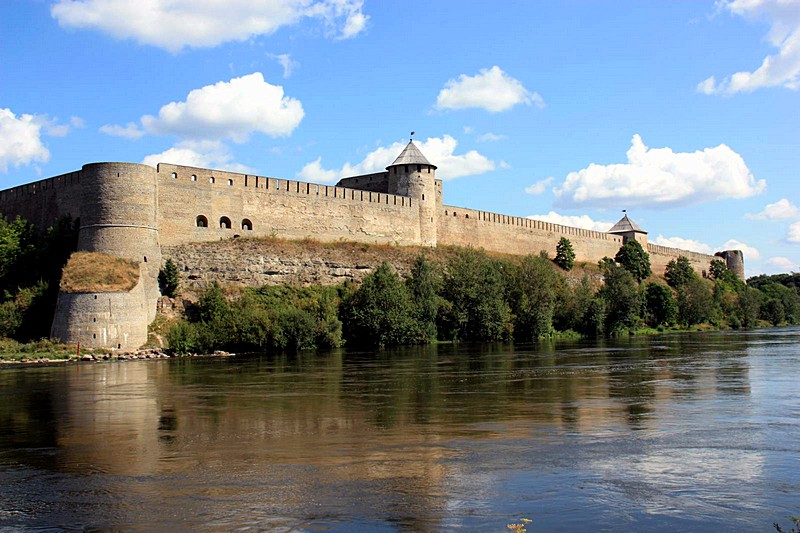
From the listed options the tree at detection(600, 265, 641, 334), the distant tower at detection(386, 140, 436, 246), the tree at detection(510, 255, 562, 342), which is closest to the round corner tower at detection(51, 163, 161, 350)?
the distant tower at detection(386, 140, 436, 246)

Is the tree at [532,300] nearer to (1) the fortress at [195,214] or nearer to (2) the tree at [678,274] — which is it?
(1) the fortress at [195,214]

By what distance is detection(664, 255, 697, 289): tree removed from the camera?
6088cm

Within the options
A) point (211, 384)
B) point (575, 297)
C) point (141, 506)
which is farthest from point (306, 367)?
point (575, 297)

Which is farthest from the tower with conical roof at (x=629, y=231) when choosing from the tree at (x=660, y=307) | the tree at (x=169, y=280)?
the tree at (x=169, y=280)

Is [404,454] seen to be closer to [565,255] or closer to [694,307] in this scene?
[565,255]

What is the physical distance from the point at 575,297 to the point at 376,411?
30369 mm

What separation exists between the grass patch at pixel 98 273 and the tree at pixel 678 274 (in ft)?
147

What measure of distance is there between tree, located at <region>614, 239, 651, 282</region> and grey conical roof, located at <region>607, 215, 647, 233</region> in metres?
4.30

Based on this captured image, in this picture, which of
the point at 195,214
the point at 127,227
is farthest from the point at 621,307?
the point at 127,227

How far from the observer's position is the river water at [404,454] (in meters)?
6.19

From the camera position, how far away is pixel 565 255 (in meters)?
52.4

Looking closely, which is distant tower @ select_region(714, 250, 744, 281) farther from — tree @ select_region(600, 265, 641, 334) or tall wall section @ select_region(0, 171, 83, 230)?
tall wall section @ select_region(0, 171, 83, 230)

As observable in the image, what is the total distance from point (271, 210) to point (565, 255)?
80.4ft

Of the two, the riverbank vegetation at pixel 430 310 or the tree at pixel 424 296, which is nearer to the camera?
the riverbank vegetation at pixel 430 310
